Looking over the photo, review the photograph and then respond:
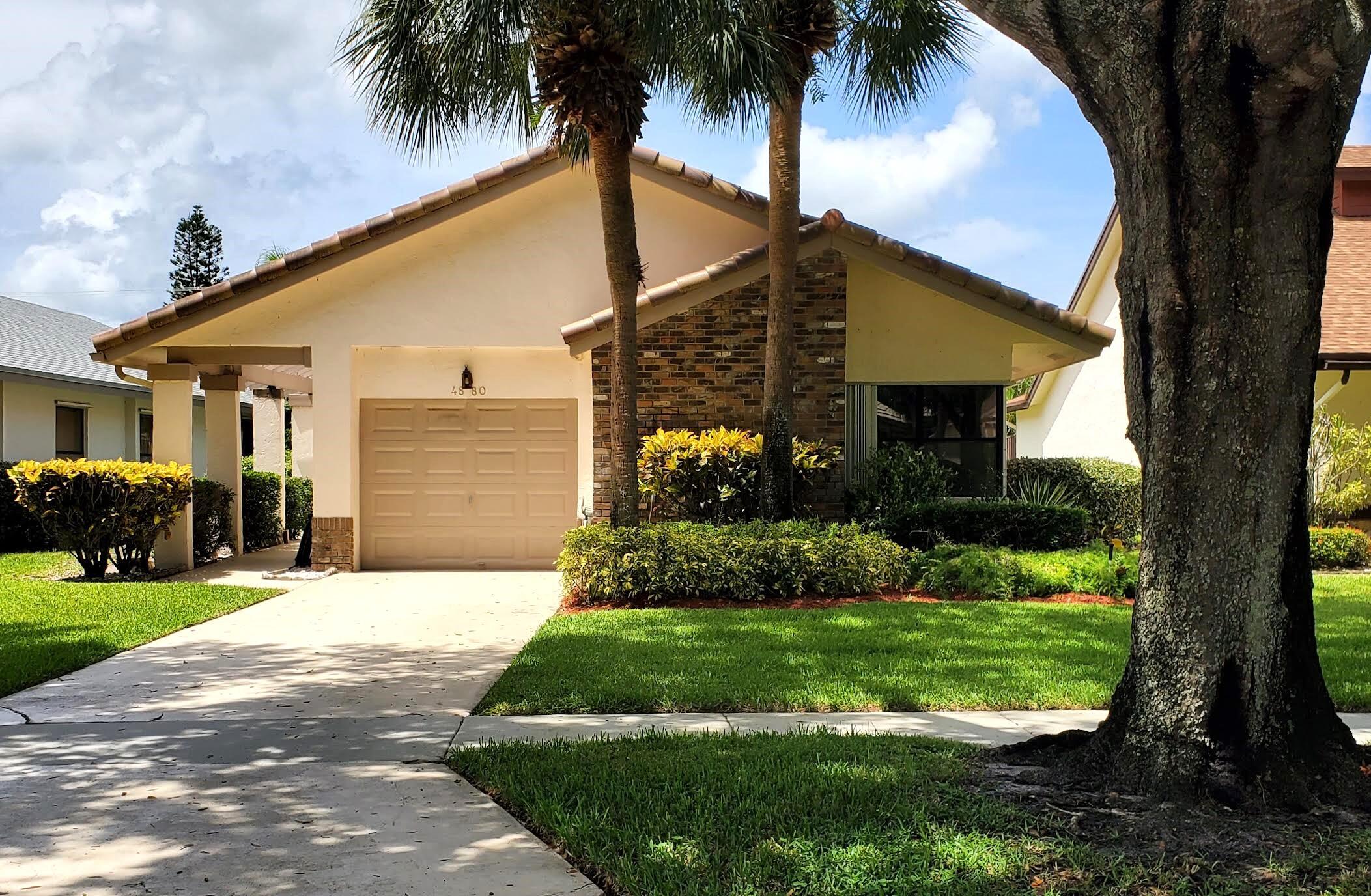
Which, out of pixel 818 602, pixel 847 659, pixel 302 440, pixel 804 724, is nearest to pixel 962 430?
pixel 818 602

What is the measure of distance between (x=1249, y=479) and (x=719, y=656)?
442 centimetres

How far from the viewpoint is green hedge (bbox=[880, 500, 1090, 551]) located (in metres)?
12.7

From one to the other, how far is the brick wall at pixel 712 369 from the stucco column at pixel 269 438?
823cm

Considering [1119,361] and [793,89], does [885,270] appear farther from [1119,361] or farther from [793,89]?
[1119,361]

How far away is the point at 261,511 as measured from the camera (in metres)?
17.8

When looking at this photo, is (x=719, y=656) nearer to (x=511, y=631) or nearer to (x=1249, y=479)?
(x=511, y=631)

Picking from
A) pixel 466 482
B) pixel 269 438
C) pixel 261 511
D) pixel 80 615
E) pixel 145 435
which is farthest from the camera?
pixel 145 435

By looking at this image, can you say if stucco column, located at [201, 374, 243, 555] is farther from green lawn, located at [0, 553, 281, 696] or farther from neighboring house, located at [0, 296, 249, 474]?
neighboring house, located at [0, 296, 249, 474]

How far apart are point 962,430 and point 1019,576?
335 centimetres

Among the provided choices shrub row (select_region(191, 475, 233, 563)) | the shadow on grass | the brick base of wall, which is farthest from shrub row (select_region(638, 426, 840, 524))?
shrub row (select_region(191, 475, 233, 563))

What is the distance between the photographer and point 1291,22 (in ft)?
13.1

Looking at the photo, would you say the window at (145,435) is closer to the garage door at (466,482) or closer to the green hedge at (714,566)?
the garage door at (466,482)

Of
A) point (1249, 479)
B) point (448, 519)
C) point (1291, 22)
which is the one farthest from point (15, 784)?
point (448, 519)

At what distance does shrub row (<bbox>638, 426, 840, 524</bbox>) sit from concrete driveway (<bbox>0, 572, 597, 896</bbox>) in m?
3.79
